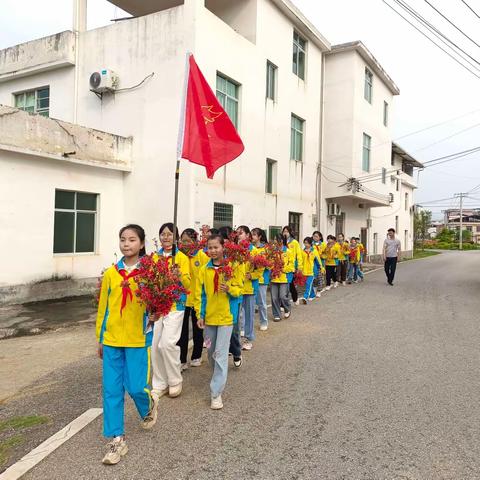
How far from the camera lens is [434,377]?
16.4 feet

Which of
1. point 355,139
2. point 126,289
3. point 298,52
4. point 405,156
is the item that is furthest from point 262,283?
point 405,156

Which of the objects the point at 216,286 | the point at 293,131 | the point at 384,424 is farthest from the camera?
the point at 293,131

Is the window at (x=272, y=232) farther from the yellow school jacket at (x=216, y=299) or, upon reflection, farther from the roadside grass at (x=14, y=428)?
the roadside grass at (x=14, y=428)

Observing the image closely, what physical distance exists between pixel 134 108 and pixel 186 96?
875 cm

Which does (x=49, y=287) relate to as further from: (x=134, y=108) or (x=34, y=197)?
(x=134, y=108)

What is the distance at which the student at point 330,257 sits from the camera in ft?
42.5

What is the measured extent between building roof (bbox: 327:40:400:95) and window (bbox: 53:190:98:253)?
13.5 m

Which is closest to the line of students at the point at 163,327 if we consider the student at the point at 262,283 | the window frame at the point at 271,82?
the student at the point at 262,283

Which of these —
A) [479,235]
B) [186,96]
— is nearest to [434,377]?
[186,96]

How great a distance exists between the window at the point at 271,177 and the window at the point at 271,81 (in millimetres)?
2392

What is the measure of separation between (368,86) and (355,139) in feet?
13.3

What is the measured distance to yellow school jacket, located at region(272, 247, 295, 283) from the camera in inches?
314

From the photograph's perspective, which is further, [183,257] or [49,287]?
[49,287]

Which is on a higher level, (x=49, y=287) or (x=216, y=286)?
(x=216, y=286)
